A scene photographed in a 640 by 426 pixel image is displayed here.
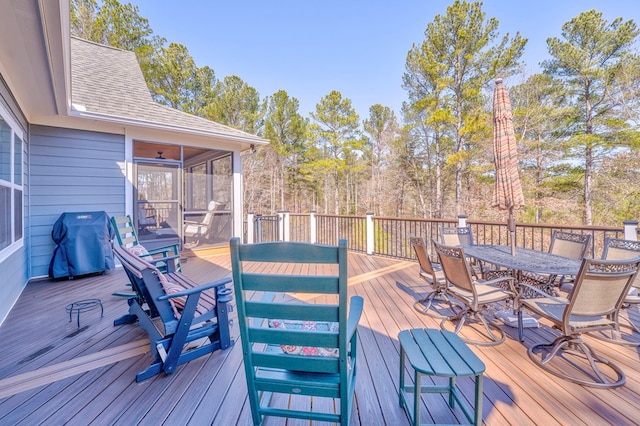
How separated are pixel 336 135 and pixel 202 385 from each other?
15.9 m

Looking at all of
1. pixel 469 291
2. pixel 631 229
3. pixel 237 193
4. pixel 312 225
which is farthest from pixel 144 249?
pixel 631 229

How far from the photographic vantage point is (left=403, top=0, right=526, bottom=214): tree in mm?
10312

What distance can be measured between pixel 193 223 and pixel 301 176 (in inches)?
491

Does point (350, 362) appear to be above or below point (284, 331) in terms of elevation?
below

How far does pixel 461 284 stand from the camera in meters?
2.49

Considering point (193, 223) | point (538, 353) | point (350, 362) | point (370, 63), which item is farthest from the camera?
point (370, 63)

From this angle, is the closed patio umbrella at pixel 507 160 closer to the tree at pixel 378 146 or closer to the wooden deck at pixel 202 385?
the wooden deck at pixel 202 385

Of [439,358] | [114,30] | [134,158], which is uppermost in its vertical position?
[114,30]

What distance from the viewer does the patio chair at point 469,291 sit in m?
2.35

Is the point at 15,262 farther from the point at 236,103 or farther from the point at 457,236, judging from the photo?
the point at 236,103

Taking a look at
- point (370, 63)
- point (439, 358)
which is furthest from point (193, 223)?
point (370, 63)

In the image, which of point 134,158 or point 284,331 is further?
point 134,158

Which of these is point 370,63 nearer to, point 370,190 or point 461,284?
point 370,190

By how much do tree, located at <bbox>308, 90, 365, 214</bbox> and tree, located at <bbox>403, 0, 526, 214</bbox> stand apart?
4551mm
